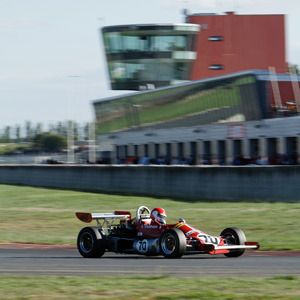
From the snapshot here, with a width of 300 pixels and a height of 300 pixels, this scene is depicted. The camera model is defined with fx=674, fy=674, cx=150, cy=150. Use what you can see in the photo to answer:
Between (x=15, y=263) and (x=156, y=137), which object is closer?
(x=15, y=263)

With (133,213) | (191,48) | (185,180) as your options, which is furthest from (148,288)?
(191,48)

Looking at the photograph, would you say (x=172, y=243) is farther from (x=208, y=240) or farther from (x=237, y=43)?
(x=237, y=43)

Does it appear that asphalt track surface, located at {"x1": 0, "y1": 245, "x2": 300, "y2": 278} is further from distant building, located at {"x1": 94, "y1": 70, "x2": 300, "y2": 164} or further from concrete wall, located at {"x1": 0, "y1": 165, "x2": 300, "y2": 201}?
distant building, located at {"x1": 94, "y1": 70, "x2": 300, "y2": 164}

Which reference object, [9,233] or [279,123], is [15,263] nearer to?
[9,233]

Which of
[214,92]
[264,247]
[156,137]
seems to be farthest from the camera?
[156,137]

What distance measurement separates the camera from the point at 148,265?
40.9 feet

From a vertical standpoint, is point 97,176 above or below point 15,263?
above

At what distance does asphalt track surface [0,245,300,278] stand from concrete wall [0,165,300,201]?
13.4 m

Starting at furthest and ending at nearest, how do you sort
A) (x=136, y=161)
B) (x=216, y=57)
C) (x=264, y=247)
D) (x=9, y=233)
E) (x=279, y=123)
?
(x=216, y=57)
(x=136, y=161)
(x=279, y=123)
(x=9, y=233)
(x=264, y=247)

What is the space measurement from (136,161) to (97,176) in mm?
11211

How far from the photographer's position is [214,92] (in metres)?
49.3

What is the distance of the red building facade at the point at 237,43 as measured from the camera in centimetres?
6700

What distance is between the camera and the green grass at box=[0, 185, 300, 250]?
19.5 m

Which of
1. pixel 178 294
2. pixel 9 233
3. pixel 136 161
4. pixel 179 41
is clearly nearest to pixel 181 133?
pixel 136 161
